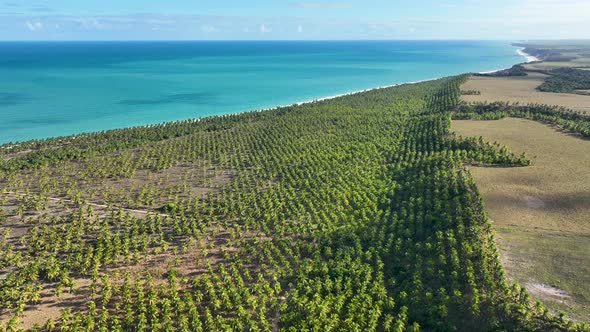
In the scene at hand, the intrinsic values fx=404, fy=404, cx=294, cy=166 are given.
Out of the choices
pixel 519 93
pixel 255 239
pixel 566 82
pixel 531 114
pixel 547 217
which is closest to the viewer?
pixel 255 239

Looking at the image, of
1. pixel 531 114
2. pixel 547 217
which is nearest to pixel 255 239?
pixel 547 217

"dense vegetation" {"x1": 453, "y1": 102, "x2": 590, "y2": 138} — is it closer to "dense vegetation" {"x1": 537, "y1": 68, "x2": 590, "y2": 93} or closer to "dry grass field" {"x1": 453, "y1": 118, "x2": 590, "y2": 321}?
"dry grass field" {"x1": 453, "y1": 118, "x2": 590, "y2": 321}

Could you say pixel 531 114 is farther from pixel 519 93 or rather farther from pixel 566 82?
pixel 566 82

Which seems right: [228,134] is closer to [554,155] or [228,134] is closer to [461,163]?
[461,163]

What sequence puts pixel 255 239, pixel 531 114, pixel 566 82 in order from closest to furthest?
pixel 255 239 → pixel 531 114 → pixel 566 82

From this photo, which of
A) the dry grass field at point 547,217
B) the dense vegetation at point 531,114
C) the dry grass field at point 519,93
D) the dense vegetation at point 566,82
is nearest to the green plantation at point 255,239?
the dry grass field at point 547,217

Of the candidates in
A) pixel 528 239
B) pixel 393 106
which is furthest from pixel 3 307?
pixel 393 106
